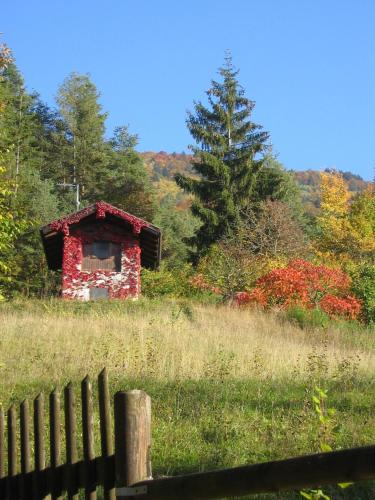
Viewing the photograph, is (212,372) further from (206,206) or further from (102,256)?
(206,206)

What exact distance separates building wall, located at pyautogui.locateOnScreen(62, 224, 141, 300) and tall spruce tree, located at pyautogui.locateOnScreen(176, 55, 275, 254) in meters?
11.1

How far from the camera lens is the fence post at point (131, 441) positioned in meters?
3.24

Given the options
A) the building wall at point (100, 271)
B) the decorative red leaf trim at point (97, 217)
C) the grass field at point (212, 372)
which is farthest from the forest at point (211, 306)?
the decorative red leaf trim at point (97, 217)

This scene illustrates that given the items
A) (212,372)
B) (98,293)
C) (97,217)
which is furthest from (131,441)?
(98,293)

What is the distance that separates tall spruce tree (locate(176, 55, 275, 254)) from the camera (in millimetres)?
39438

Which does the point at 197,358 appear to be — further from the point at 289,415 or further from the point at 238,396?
the point at 289,415

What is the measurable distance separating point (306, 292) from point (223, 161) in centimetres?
1939

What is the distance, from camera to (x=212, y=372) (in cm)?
1138

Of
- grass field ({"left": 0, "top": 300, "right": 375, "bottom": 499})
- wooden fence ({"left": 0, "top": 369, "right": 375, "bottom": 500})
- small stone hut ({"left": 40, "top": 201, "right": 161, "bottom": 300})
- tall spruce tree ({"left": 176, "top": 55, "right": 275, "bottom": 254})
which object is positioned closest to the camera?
wooden fence ({"left": 0, "top": 369, "right": 375, "bottom": 500})

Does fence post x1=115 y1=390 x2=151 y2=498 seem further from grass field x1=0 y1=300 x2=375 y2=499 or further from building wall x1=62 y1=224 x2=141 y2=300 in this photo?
building wall x1=62 y1=224 x2=141 y2=300

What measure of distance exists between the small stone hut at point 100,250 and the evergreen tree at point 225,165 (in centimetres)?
1148

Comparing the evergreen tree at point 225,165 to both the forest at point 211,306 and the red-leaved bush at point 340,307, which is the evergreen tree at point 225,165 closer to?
the forest at point 211,306

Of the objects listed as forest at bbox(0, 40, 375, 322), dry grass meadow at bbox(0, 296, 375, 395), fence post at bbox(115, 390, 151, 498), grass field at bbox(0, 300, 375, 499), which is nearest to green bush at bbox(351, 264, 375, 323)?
forest at bbox(0, 40, 375, 322)

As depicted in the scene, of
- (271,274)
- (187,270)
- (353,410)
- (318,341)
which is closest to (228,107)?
(187,270)
